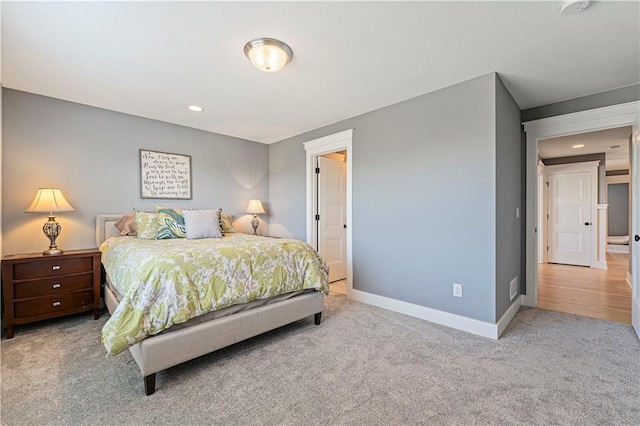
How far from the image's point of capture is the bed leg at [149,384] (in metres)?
1.65

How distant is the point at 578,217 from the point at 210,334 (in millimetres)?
6903

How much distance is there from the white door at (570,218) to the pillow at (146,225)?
282 inches

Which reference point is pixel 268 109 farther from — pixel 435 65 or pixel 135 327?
pixel 135 327

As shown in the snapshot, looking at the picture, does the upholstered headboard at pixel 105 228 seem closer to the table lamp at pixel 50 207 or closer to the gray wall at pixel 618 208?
the table lamp at pixel 50 207

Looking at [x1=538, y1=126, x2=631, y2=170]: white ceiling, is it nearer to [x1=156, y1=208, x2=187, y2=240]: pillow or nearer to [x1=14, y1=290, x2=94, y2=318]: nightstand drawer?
[x1=156, y1=208, x2=187, y2=240]: pillow

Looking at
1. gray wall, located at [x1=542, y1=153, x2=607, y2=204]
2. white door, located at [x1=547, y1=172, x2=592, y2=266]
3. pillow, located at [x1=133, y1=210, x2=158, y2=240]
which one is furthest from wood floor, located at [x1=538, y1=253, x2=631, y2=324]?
pillow, located at [x1=133, y1=210, x2=158, y2=240]

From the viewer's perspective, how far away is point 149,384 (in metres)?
1.66

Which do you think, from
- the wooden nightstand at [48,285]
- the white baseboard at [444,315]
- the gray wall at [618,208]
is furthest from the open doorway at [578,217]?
the wooden nightstand at [48,285]

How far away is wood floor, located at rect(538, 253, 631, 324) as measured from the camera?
3083mm

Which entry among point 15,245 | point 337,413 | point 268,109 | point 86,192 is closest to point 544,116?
point 268,109

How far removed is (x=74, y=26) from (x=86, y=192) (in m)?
1.95

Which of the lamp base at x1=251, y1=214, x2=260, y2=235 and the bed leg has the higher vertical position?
the lamp base at x1=251, y1=214, x2=260, y2=235

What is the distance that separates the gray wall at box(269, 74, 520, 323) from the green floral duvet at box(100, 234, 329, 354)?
3.13ft

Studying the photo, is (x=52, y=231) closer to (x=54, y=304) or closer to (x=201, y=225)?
(x=54, y=304)
